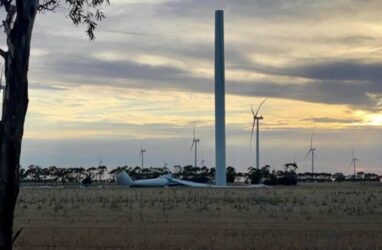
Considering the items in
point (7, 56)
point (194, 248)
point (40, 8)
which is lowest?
point (194, 248)

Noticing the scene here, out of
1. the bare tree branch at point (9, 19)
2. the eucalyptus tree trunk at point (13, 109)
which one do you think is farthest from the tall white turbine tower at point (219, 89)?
the eucalyptus tree trunk at point (13, 109)

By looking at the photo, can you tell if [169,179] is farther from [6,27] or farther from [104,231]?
[6,27]

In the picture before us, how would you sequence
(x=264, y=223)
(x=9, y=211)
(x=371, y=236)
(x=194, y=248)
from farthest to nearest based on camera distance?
1. (x=264, y=223)
2. (x=371, y=236)
3. (x=194, y=248)
4. (x=9, y=211)

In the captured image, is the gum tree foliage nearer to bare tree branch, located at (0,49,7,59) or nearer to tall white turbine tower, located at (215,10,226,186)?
bare tree branch, located at (0,49,7,59)

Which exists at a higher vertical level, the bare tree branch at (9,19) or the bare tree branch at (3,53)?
the bare tree branch at (9,19)

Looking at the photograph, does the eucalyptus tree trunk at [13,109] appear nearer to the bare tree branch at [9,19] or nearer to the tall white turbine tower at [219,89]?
the bare tree branch at [9,19]

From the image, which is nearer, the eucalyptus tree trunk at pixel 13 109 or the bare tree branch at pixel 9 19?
the eucalyptus tree trunk at pixel 13 109

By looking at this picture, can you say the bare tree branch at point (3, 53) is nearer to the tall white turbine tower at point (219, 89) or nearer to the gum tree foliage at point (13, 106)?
the gum tree foliage at point (13, 106)

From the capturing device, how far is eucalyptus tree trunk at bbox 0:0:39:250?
15703 millimetres

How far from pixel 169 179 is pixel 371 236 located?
141619 millimetres

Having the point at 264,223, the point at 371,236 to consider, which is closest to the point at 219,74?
the point at 264,223

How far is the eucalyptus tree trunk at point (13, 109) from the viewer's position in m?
15.7

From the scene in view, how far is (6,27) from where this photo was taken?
16.7 m

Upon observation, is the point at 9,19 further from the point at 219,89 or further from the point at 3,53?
the point at 219,89
